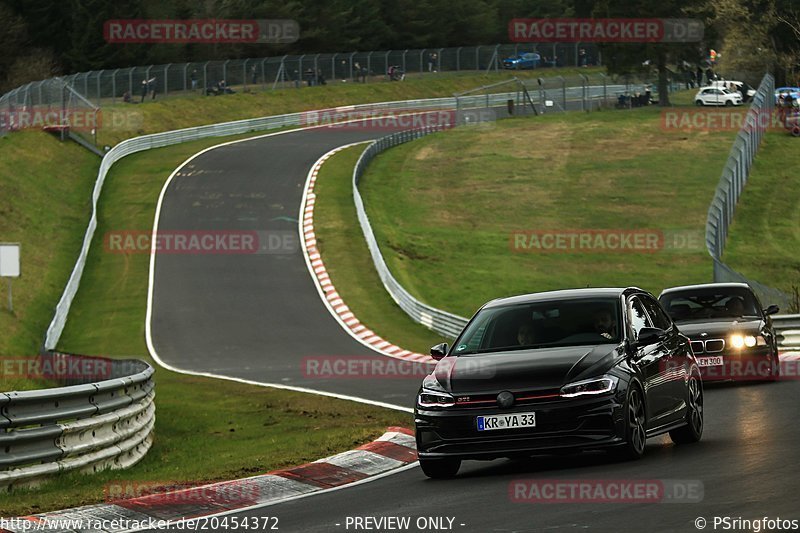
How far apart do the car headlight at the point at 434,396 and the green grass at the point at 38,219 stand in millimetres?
18173

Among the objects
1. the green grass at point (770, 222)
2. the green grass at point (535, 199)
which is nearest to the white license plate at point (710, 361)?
the green grass at point (535, 199)

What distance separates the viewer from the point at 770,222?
50.3 m

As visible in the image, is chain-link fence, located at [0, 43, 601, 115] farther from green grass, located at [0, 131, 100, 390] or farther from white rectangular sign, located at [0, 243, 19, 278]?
white rectangular sign, located at [0, 243, 19, 278]

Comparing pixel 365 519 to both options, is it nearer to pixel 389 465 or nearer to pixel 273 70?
pixel 389 465

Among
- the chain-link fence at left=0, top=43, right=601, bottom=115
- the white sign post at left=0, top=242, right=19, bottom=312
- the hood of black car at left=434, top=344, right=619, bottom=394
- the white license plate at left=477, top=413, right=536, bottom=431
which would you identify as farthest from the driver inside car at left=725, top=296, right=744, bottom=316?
the chain-link fence at left=0, top=43, right=601, bottom=115

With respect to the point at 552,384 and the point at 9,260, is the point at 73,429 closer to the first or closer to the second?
the point at 552,384

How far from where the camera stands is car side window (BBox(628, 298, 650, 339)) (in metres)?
12.7

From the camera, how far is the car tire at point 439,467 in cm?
1185

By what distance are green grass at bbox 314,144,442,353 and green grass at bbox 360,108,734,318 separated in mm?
1108

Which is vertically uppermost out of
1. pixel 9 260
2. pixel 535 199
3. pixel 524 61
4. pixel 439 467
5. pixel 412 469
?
pixel 439 467

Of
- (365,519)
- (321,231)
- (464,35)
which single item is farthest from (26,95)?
(464,35)

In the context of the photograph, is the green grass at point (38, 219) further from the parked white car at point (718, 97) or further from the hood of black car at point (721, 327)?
the parked white car at point (718, 97)

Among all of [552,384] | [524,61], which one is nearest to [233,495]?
[552,384]

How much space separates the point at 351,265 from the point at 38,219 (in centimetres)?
1218
